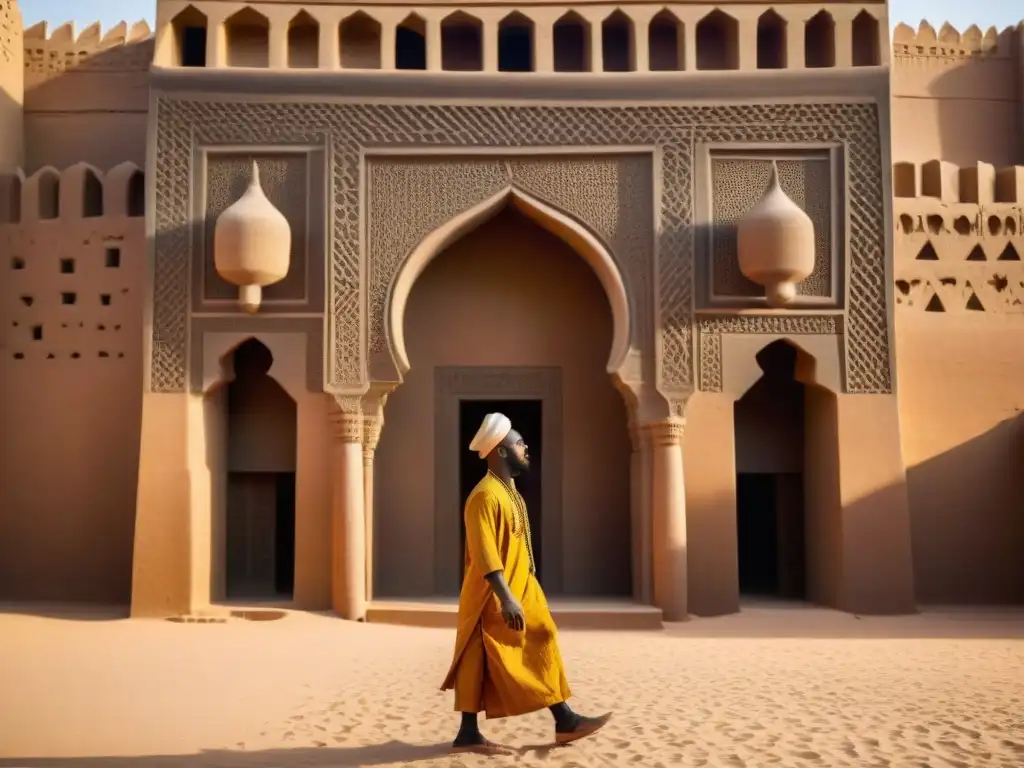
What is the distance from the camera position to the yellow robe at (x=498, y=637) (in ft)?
15.6

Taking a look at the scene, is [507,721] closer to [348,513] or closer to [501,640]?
[501,640]

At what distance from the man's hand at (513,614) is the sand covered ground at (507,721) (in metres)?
0.58

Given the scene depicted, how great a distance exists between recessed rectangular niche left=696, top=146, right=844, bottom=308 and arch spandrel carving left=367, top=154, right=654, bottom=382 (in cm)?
53

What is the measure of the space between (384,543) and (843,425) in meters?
4.52

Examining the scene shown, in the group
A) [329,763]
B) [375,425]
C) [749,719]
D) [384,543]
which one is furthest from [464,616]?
[384,543]

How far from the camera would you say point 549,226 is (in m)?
10.9

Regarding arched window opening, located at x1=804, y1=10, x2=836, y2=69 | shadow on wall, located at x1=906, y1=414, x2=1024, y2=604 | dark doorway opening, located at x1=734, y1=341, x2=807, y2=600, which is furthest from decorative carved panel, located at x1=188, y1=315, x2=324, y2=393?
shadow on wall, located at x1=906, y1=414, x2=1024, y2=604

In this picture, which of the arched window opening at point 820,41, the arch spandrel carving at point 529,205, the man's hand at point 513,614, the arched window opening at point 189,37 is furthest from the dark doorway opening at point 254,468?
the man's hand at point 513,614

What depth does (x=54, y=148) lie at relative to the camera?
12.9 metres

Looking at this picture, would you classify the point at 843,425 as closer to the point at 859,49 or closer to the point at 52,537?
the point at 859,49

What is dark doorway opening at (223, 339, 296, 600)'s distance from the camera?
11.4 metres

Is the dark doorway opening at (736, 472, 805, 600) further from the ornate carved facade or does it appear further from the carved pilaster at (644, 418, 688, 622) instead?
the carved pilaster at (644, 418, 688, 622)

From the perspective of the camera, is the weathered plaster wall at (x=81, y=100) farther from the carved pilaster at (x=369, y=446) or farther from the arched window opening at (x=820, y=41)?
the arched window opening at (x=820, y=41)

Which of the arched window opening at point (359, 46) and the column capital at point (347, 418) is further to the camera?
the arched window opening at point (359, 46)
